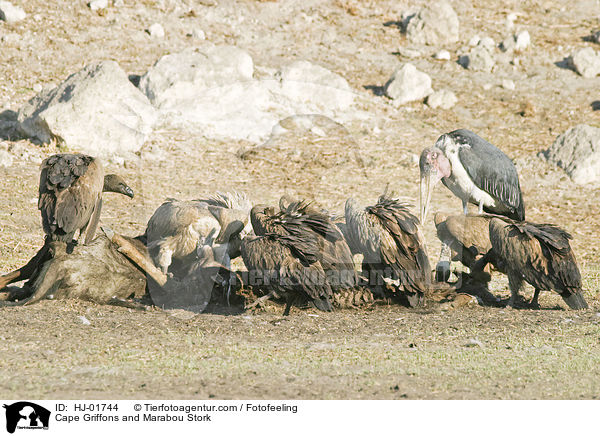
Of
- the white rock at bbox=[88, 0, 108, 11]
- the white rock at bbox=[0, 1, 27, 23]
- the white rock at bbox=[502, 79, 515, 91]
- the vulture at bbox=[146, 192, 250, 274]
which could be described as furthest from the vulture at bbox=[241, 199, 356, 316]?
the white rock at bbox=[88, 0, 108, 11]

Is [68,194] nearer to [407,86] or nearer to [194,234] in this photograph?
[194,234]

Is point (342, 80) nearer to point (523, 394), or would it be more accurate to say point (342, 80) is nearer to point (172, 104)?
point (172, 104)

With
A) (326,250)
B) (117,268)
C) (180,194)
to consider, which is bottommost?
(180,194)

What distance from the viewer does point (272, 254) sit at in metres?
6.98

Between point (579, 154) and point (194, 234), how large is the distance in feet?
26.9

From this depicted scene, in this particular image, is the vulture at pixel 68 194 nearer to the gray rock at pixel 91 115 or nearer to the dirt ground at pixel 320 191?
the dirt ground at pixel 320 191

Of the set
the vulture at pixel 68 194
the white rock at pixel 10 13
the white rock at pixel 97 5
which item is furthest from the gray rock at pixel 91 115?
the vulture at pixel 68 194

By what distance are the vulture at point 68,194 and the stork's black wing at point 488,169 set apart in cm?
420

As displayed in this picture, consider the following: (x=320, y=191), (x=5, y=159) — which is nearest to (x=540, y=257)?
(x=320, y=191)

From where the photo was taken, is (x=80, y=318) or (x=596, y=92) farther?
(x=596, y=92)

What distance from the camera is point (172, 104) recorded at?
1423cm

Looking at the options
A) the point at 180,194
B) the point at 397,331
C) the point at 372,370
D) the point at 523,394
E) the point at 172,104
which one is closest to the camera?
the point at 523,394

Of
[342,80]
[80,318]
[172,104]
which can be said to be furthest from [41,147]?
[80,318]

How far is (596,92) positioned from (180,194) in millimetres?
9211
